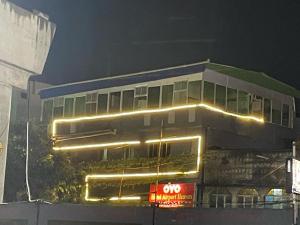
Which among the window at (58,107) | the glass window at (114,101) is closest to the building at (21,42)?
the glass window at (114,101)

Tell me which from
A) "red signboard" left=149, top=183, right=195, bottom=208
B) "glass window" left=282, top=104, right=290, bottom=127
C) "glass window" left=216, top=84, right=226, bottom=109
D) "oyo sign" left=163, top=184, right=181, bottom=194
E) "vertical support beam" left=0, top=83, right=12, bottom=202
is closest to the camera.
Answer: "vertical support beam" left=0, top=83, right=12, bottom=202

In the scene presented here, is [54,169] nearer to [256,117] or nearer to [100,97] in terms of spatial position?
[100,97]

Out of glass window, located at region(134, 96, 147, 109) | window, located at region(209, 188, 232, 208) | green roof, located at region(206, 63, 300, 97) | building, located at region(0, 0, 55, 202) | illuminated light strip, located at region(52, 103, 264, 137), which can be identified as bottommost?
window, located at region(209, 188, 232, 208)

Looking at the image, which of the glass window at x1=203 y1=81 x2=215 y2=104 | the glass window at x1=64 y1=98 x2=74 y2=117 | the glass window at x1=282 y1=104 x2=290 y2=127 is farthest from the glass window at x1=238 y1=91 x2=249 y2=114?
the glass window at x1=64 y1=98 x2=74 y2=117

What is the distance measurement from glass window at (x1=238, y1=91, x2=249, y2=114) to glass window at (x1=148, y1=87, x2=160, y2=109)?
166 inches

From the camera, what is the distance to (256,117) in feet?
93.1

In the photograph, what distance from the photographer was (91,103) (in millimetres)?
29266

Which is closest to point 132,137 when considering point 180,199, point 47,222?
point 180,199

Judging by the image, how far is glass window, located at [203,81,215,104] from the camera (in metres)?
25.5

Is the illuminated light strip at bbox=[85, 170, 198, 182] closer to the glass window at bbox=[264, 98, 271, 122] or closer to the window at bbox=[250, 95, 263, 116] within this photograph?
the window at bbox=[250, 95, 263, 116]

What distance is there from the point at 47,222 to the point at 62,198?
8.21 m

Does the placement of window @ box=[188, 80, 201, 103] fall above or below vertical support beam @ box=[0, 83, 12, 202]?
above

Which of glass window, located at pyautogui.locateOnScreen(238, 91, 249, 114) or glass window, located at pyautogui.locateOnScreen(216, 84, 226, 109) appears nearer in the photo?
glass window, located at pyautogui.locateOnScreen(216, 84, 226, 109)

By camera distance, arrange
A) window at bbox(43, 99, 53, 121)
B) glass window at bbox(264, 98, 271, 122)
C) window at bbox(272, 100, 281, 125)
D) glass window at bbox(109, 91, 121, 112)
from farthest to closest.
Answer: window at bbox(43, 99, 53, 121), window at bbox(272, 100, 281, 125), glass window at bbox(264, 98, 271, 122), glass window at bbox(109, 91, 121, 112)
